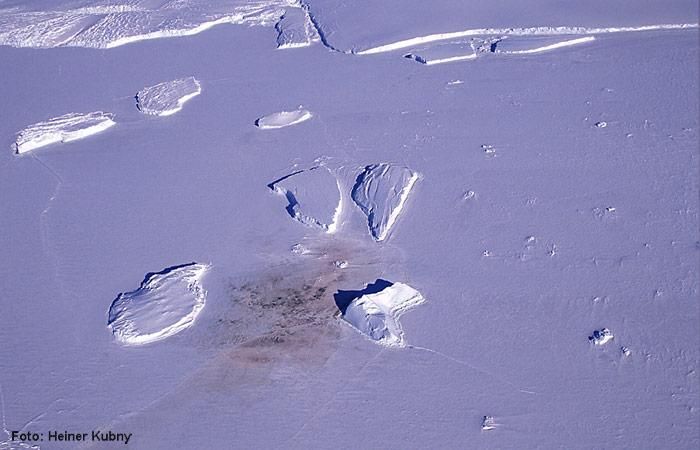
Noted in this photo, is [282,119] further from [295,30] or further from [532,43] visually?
[532,43]

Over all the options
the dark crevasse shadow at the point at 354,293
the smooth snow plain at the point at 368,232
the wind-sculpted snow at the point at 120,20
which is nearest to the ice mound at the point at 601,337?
the smooth snow plain at the point at 368,232

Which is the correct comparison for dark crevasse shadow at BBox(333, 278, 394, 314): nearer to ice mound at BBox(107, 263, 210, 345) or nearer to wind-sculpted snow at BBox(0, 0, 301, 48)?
ice mound at BBox(107, 263, 210, 345)

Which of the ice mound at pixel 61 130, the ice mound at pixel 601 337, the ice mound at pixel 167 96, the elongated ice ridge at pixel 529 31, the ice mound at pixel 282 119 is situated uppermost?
the elongated ice ridge at pixel 529 31

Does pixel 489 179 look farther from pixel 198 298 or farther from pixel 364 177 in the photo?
pixel 198 298

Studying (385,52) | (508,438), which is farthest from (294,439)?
(385,52)

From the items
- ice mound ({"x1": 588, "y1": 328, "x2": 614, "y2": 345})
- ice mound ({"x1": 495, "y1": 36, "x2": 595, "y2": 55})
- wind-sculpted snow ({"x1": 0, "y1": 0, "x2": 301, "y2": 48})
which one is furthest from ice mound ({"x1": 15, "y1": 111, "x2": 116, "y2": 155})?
ice mound ({"x1": 588, "y1": 328, "x2": 614, "y2": 345})

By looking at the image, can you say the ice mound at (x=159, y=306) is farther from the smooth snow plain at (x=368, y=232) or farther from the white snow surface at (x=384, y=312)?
the white snow surface at (x=384, y=312)
